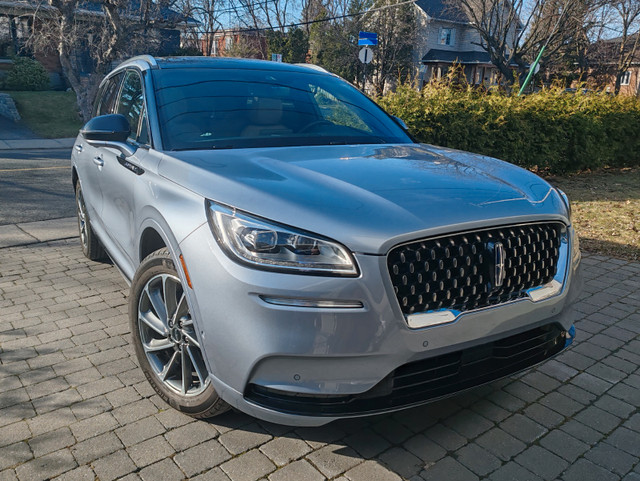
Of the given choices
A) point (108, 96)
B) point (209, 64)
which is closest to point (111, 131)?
point (209, 64)

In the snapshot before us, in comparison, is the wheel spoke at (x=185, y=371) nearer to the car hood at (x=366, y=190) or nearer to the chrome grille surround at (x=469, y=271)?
the car hood at (x=366, y=190)

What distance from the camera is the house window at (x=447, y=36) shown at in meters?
46.2

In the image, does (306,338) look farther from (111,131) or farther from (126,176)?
(111,131)

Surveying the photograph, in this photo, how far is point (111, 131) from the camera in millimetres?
3533

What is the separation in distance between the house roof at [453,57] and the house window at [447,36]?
81cm

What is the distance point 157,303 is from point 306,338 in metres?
1.15

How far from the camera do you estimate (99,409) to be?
3.07 meters

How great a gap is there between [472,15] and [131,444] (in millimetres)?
30246

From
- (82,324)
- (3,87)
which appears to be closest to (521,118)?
(82,324)

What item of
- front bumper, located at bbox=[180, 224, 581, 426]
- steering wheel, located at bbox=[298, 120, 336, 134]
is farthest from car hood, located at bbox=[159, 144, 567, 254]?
steering wheel, located at bbox=[298, 120, 336, 134]

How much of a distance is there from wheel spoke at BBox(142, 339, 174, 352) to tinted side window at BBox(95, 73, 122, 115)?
2475mm

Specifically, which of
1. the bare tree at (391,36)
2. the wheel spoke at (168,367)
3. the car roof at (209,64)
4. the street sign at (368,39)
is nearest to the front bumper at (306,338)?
the wheel spoke at (168,367)

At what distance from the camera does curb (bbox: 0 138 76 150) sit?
16656 mm

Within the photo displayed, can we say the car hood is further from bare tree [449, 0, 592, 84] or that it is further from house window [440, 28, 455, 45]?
house window [440, 28, 455, 45]
